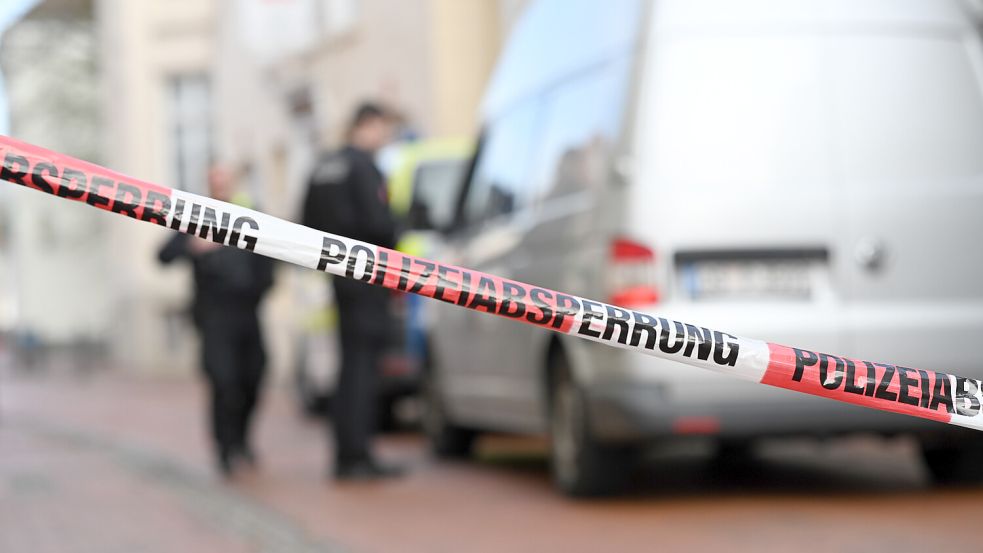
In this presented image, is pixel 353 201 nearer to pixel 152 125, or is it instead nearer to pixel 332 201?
pixel 332 201

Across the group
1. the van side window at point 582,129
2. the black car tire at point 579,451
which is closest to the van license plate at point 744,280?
the van side window at point 582,129

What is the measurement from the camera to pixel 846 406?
7.42 m

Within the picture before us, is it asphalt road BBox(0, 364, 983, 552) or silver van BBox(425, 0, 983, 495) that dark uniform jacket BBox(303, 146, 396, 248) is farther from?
silver van BBox(425, 0, 983, 495)

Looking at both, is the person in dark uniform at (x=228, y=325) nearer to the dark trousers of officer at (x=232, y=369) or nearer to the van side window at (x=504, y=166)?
the dark trousers of officer at (x=232, y=369)

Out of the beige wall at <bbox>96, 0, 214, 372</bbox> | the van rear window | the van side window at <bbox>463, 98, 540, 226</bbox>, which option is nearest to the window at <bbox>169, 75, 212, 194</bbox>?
the beige wall at <bbox>96, 0, 214, 372</bbox>

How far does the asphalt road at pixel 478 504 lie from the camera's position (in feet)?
22.1

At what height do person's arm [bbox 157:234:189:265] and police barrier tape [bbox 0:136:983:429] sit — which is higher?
person's arm [bbox 157:234:189:265]

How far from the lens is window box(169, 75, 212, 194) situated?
35438mm

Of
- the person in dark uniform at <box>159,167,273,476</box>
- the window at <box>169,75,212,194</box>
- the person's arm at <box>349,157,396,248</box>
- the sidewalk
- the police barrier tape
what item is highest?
the window at <box>169,75,212,194</box>

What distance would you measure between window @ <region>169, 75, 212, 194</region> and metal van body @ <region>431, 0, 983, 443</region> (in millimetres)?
28438

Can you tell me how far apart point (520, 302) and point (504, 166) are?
222 inches

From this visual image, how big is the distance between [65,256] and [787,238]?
142 feet

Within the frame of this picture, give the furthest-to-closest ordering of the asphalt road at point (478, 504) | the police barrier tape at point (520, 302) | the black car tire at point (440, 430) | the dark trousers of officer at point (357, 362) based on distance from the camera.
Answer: the black car tire at point (440, 430), the dark trousers of officer at point (357, 362), the asphalt road at point (478, 504), the police barrier tape at point (520, 302)

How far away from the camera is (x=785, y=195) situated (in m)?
7.35
